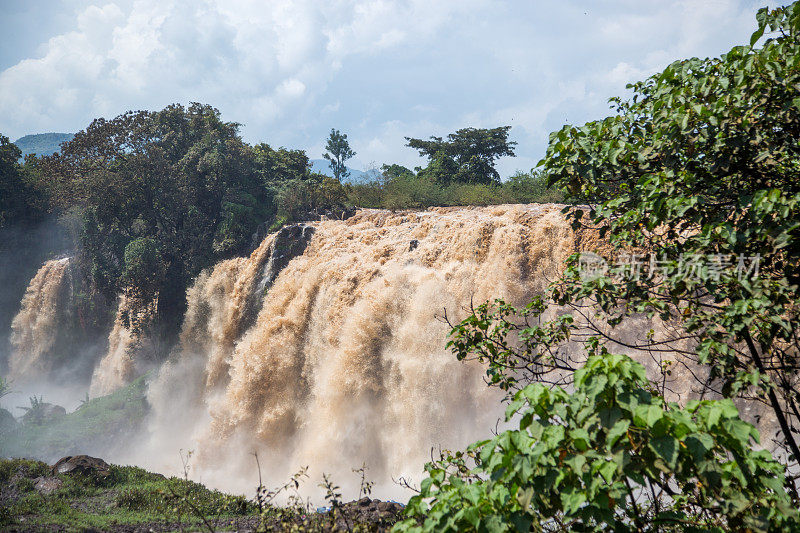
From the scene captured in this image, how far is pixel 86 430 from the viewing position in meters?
16.5

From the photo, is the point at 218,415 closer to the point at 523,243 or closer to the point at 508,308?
the point at 523,243

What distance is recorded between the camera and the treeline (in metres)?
18.8

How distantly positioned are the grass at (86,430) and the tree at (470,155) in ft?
49.8

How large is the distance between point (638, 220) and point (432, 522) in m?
2.15

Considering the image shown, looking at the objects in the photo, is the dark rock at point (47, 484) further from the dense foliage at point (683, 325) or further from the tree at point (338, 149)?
the tree at point (338, 149)

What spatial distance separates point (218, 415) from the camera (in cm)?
1288

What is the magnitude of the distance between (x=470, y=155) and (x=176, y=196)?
1332 centimetres

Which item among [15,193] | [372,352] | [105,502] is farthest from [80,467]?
[15,193]

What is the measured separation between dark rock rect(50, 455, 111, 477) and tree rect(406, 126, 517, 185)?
1706 centimetres

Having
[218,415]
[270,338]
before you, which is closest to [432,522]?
[270,338]

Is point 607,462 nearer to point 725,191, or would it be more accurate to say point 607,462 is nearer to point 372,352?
point 725,191

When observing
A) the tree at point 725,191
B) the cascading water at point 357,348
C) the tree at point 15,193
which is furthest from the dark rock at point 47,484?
the tree at point 15,193

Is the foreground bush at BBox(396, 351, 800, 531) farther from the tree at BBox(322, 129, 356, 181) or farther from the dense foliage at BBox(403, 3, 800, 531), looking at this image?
the tree at BBox(322, 129, 356, 181)

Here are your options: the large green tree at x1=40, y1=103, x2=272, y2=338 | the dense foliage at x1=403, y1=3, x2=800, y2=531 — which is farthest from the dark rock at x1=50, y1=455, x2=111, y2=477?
the large green tree at x1=40, y1=103, x2=272, y2=338
